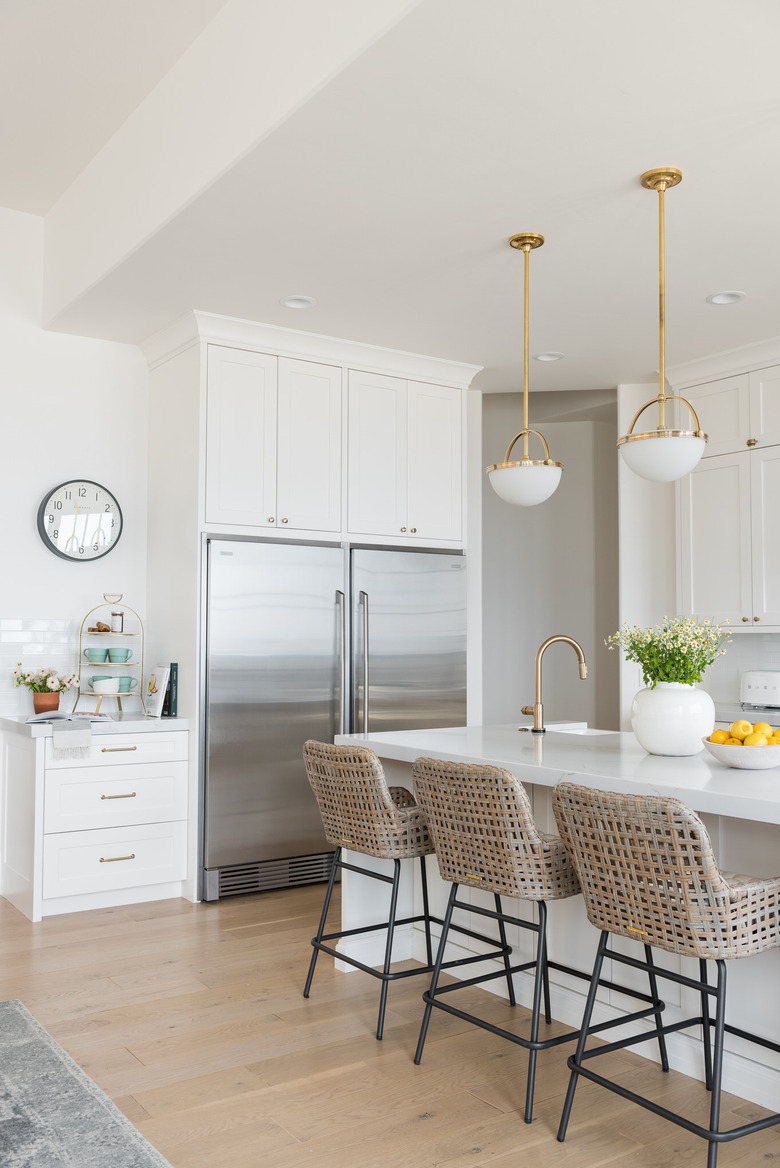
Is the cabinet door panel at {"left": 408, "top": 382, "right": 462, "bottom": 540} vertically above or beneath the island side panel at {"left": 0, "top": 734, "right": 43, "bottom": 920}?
above

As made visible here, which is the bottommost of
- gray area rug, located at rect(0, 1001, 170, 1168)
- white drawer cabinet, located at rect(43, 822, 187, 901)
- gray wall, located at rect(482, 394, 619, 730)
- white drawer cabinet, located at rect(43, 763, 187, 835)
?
gray area rug, located at rect(0, 1001, 170, 1168)

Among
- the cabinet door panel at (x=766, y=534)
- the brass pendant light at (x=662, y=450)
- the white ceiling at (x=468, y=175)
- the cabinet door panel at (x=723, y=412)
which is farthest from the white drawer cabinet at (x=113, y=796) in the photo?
the cabinet door panel at (x=723, y=412)

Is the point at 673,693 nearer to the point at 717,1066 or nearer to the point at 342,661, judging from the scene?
the point at 717,1066

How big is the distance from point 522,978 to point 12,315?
3.81 meters

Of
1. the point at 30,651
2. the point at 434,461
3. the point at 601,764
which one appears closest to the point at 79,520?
the point at 30,651

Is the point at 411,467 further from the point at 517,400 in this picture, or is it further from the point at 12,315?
the point at 12,315

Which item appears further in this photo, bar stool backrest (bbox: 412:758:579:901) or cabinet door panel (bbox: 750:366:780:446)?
cabinet door panel (bbox: 750:366:780:446)

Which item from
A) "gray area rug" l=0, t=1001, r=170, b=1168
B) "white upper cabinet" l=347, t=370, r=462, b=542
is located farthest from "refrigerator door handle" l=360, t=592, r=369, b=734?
"gray area rug" l=0, t=1001, r=170, b=1168

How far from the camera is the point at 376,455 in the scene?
16.6 feet

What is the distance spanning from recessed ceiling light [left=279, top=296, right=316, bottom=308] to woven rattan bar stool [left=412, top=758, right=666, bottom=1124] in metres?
2.37

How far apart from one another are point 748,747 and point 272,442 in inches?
115

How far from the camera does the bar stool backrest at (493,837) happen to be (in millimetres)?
2490

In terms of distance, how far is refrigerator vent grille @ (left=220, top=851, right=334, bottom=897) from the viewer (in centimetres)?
452

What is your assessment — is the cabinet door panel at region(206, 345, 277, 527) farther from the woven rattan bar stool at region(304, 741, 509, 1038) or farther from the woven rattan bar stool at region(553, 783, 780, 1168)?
the woven rattan bar stool at region(553, 783, 780, 1168)
